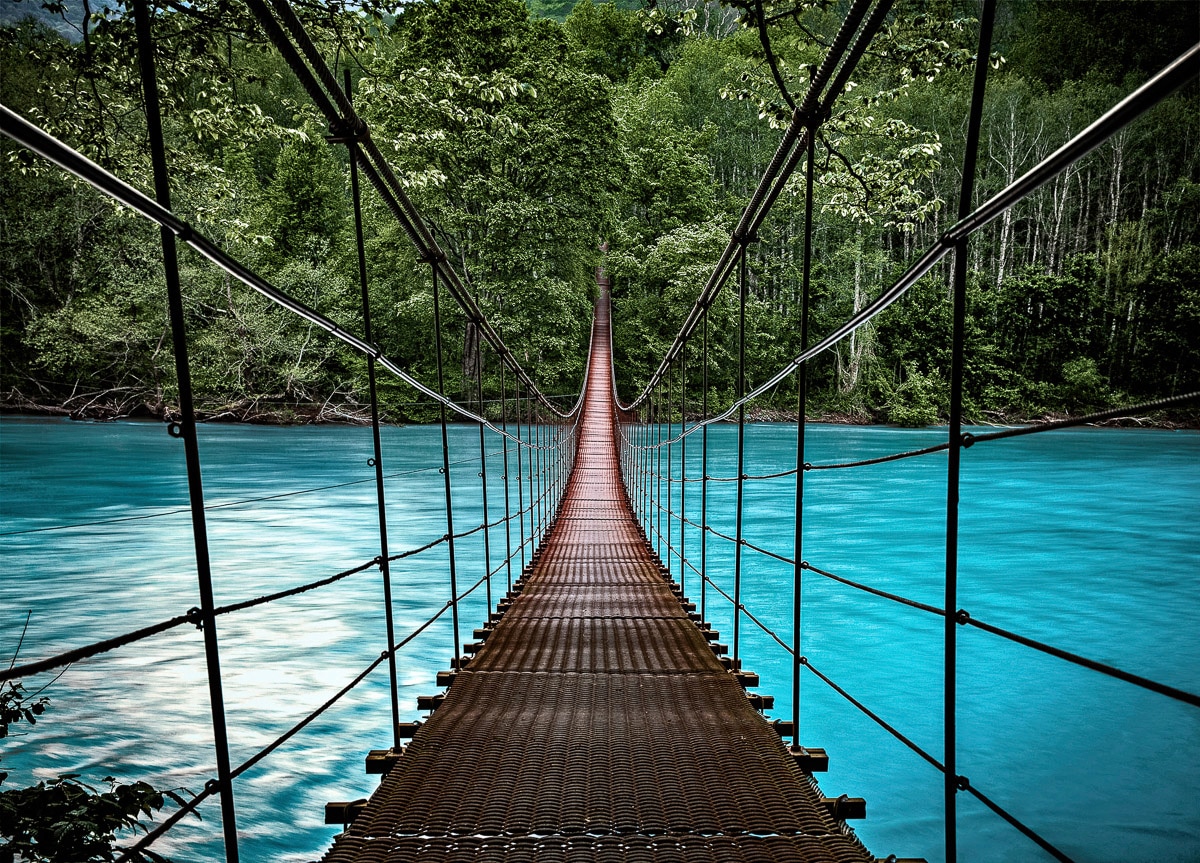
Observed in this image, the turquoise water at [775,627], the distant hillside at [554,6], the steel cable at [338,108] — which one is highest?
the distant hillside at [554,6]

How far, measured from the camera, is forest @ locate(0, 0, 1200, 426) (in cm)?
457

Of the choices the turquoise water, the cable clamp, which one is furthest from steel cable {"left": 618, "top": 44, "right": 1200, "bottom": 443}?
the turquoise water

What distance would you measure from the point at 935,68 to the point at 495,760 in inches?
150

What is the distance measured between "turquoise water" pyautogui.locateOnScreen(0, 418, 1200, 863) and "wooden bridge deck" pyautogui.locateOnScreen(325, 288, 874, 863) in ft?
3.75

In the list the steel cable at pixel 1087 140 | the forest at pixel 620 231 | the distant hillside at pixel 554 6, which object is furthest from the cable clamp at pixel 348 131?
the distant hillside at pixel 554 6

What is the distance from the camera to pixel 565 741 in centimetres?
135

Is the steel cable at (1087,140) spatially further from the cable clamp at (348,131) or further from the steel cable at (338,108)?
the cable clamp at (348,131)

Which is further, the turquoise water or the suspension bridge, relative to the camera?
the turquoise water

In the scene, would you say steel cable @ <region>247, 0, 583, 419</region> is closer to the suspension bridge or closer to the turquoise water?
the suspension bridge

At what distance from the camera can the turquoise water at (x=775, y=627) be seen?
167 inches

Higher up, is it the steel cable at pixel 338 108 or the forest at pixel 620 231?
the forest at pixel 620 231

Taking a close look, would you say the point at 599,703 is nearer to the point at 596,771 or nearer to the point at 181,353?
the point at 596,771

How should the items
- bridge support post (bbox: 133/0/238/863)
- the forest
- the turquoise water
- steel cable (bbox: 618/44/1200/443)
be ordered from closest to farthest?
steel cable (bbox: 618/44/1200/443) → bridge support post (bbox: 133/0/238/863) → the turquoise water → the forest

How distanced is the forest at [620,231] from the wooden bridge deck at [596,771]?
3214 mm
